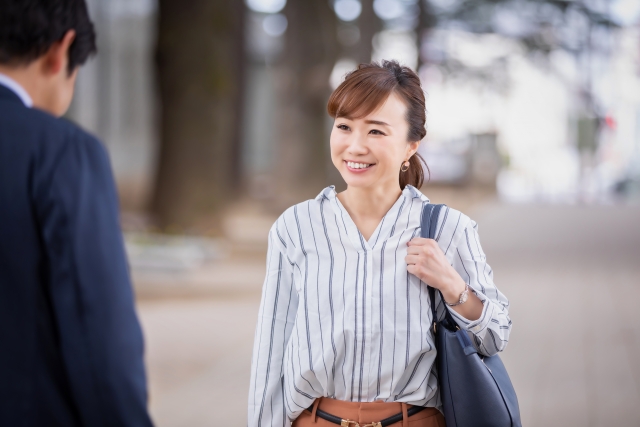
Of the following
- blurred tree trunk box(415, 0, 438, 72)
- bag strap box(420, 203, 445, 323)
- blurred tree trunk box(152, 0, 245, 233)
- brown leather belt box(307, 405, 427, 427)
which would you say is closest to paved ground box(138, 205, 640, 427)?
blurred tree trunk box(152, 0, 245, 233)

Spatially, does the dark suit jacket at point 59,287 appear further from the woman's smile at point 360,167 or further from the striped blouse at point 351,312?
the woman's smile at point 360,167

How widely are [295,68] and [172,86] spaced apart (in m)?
7.03

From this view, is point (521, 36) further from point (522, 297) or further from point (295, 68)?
point (522, 297)

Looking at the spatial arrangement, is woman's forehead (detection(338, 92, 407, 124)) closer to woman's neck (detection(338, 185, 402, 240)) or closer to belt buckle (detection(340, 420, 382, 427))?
woman's neck (detection(338, 185, 402, 240))

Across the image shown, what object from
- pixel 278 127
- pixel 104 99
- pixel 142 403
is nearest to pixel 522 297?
pixel 142 403

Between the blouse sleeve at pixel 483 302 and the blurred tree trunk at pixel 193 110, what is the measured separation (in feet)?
36.9

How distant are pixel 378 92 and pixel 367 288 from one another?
552mm

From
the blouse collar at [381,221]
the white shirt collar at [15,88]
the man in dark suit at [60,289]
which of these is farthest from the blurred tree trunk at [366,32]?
the man in dark suit at [60,289]

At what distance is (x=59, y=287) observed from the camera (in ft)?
5.85

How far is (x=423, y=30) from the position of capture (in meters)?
25.1

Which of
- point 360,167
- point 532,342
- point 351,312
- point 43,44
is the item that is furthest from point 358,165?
point 532,342

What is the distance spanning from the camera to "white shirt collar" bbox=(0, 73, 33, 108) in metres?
1.86

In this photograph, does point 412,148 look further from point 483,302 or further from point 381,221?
point 483,302

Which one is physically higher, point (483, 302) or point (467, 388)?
point (483, 302)
